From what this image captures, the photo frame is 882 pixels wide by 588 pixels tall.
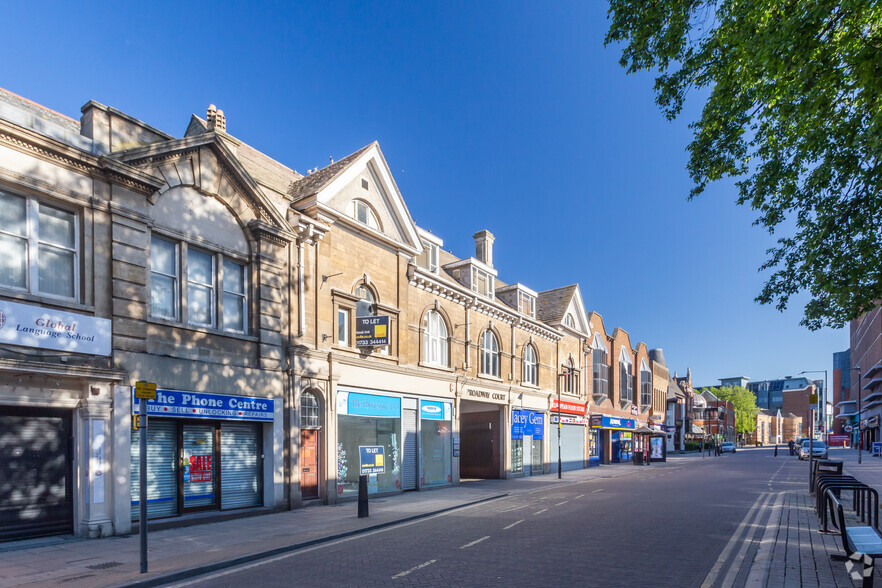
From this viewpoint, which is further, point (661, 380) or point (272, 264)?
point (661, 380)

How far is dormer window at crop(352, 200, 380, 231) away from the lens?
20.7m

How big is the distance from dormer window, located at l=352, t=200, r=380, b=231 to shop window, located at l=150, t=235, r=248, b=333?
523 cm

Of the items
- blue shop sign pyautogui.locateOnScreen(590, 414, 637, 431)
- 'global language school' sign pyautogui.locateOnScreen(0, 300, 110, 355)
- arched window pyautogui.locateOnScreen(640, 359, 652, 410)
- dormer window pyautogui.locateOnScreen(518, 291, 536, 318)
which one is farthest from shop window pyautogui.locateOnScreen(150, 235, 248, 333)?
arched window pyautogui.locateOnScreen(640, 359, 652, 410)

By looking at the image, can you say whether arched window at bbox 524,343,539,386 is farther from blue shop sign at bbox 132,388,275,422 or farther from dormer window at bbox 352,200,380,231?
blue shop sign at bbox 132,388,275,422

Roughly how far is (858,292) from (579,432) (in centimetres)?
2817

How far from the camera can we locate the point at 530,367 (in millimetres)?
32375

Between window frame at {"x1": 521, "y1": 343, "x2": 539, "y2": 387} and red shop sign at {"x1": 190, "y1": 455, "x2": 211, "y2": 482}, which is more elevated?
window frame at {"x1": 521, "y1": 343, "x2": 539, "y2": 387}

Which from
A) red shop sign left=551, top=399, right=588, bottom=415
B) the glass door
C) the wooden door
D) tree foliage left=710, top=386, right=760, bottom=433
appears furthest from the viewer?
tree foliage left=710, top=386, right=760, bottom=433

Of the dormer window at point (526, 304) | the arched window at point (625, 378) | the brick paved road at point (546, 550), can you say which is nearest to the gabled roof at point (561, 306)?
the dormer window at point (526, 304)

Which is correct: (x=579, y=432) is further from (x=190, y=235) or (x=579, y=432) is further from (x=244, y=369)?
(x=190, y=235)

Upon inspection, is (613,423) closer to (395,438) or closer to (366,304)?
(395,438)

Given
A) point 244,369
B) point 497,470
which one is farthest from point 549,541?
point 497,470

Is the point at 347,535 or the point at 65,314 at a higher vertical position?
the point at 65,314

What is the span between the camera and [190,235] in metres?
15.0
